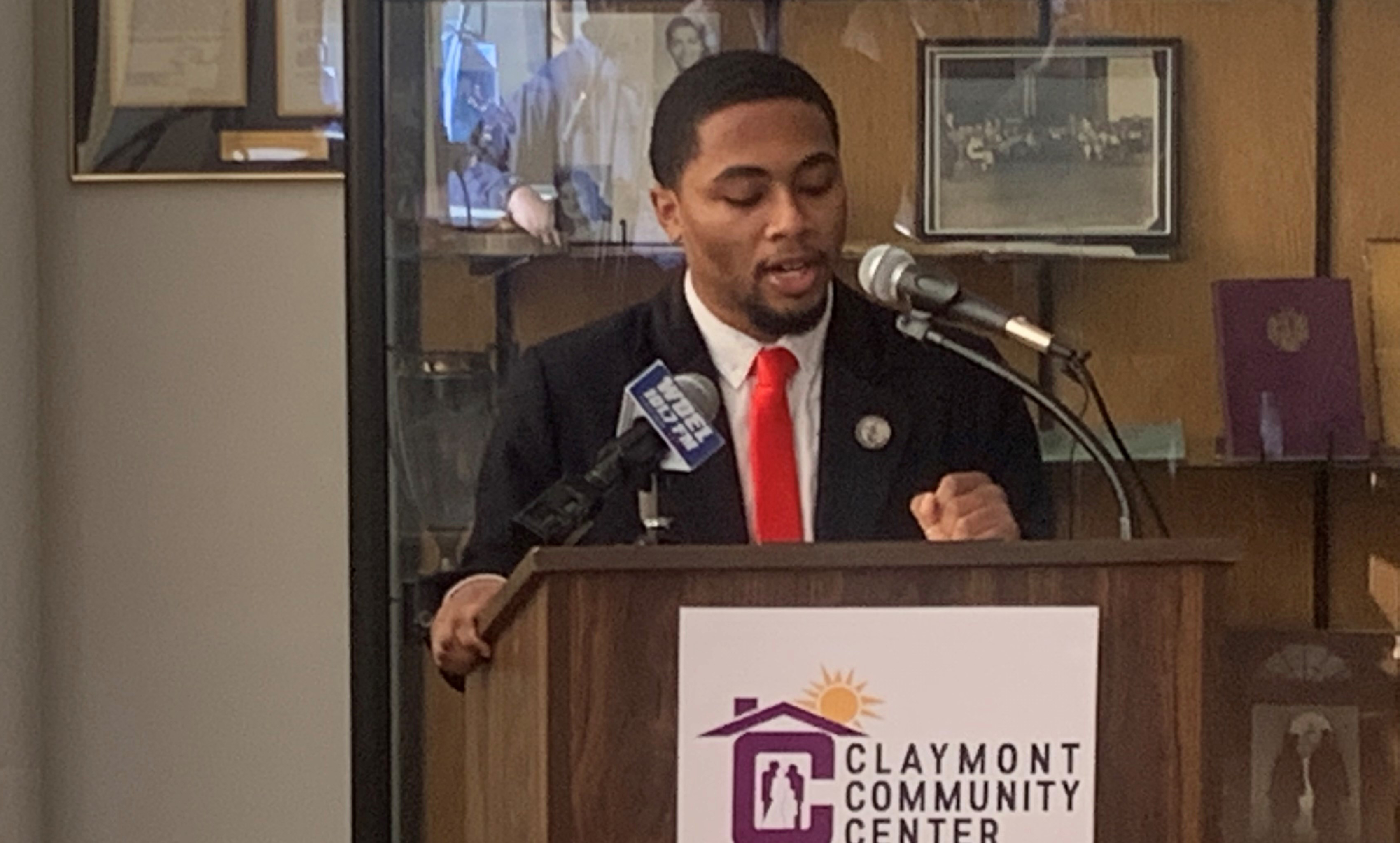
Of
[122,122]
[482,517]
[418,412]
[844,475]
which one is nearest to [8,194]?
[122,122]

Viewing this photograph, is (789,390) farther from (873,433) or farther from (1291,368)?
(1291,368)

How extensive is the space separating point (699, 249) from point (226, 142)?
77 centimetres

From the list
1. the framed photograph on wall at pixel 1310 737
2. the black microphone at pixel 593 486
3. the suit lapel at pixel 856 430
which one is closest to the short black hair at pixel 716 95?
the suit lapel at pixel 856 430

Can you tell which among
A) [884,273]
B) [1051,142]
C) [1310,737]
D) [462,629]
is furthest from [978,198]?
[462,629]

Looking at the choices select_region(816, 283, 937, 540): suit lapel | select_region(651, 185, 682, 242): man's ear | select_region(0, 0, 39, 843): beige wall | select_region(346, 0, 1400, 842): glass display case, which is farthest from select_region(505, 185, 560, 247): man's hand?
select_region(0, 0, 39, 843): beige wall

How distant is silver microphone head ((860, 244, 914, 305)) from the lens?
6.42 ft

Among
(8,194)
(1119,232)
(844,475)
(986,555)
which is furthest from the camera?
(8,194)

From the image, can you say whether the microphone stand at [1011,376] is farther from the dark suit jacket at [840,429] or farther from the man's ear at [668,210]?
the man's ear at [668,210]

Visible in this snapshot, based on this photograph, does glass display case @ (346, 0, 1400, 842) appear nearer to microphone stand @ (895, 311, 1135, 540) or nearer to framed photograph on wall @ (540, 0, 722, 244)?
framed photograph on wall @ (540, 0, 722, 244)

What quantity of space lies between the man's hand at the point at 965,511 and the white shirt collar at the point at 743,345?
0.21 m

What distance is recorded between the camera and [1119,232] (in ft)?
7.63

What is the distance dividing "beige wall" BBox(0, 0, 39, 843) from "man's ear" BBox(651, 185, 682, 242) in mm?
913

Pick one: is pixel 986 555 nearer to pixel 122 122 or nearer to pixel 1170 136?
pixel 1170 136

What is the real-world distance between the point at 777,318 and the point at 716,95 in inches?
11.0
